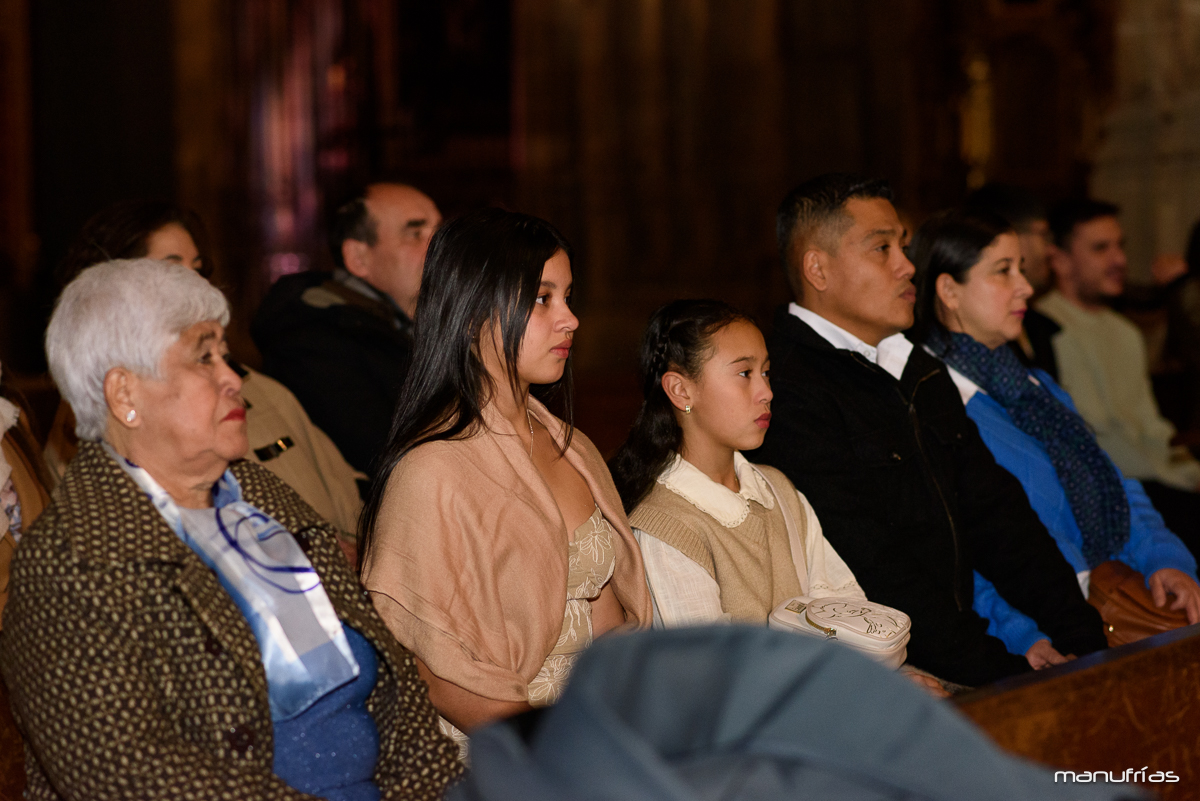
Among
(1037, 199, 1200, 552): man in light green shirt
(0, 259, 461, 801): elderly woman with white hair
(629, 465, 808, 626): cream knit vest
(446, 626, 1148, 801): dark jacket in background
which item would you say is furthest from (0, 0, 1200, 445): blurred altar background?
(446, 626, 1148, 801): dark jacket in background

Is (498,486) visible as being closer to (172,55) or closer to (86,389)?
(86,389)

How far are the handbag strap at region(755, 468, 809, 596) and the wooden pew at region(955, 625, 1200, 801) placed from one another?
0.72 m

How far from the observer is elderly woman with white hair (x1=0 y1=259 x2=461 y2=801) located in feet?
5.41

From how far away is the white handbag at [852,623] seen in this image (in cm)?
229

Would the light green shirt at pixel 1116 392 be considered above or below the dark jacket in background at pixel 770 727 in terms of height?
below

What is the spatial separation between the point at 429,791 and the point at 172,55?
26.8 ft

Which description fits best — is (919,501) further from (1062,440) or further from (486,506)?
(486,506)

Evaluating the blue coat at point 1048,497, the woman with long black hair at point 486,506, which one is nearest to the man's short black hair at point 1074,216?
the blue coat at point 1048,497

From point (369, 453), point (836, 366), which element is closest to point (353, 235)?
point (369, 453)

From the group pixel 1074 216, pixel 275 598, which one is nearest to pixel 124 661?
pixel 275 598

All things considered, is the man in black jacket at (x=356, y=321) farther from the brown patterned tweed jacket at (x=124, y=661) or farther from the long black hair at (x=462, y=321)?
the brown patterned tweed jacket at (x=124, y=661)

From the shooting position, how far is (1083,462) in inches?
133

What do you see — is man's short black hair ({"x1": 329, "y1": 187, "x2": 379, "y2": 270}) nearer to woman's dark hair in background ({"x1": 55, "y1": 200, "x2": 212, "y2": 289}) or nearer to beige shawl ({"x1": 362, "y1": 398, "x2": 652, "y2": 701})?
woman's dark hair in background ({"x1": 55, "y1": 200, "x2": 212, "y2": 289})

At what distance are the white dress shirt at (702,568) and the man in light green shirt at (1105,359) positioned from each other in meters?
2.31
